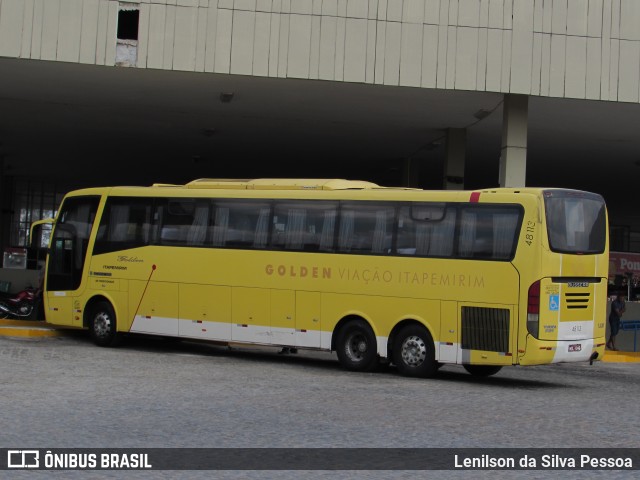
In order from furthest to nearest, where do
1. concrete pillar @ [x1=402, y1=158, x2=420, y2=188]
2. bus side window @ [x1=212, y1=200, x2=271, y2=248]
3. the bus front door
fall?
1. concrete pillar @ [x1=402, y1=158, x2=420, y2=188]
2. the bus front door
3. bus side window @ [x1=212, y1=200, x2=271, y2=248]

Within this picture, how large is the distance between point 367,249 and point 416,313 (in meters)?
1.45

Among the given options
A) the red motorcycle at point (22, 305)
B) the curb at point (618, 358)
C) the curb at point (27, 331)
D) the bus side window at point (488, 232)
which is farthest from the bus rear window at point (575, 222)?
the red motorcycle at point (22, 305)

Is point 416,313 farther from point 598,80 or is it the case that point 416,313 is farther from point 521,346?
point 598,80

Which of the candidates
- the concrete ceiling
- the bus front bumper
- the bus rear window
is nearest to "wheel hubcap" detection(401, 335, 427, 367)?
the bus front bumper

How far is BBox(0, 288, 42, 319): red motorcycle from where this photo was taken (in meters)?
24.9

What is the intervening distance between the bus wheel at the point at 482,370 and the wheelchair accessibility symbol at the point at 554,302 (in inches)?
86.5

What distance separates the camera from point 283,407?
38.1 feet

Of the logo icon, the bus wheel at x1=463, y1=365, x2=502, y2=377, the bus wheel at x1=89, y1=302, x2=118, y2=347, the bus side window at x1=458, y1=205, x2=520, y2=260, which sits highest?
the bus side window at x1=458, y1=205, x2=520, y2=260

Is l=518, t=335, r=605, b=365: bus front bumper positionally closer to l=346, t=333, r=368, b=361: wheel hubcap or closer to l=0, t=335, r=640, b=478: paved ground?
l=0, t=335, r=640, b=478: paved ground

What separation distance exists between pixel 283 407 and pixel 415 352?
495cm

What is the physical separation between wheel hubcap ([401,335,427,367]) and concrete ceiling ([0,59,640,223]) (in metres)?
8.19

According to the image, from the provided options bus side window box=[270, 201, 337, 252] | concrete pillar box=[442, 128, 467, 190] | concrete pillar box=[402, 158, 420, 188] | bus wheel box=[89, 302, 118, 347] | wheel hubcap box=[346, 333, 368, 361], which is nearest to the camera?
wheel hubcap box=[346, 333, 368, 361]

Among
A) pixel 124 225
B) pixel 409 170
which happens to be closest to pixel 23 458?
pixel 124 225

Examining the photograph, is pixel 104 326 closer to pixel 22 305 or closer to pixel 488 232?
pixel 22 305
